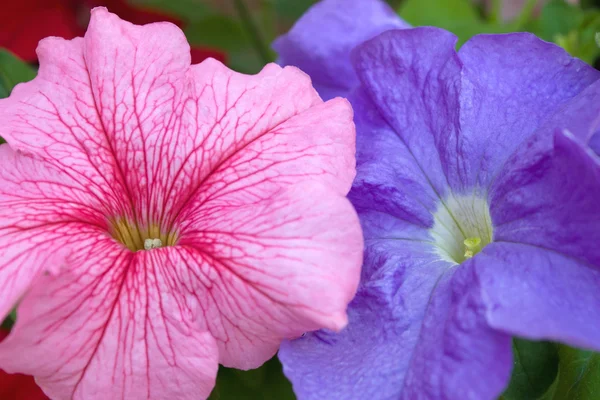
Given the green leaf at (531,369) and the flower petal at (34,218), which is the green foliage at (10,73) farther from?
the green leaf at (531,369)

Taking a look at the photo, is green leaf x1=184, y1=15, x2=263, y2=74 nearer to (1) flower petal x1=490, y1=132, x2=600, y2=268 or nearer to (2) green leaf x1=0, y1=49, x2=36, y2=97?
(2) green leaf x1=0, y1=49, x2=36, y2=97

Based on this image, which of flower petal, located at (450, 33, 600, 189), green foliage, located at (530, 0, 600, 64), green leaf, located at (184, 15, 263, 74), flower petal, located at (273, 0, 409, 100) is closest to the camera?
flower petal, located at (450, 33, 600, 189)

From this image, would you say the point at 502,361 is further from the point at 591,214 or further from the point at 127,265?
the point at 127,265

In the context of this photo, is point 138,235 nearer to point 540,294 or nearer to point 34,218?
point 34,218

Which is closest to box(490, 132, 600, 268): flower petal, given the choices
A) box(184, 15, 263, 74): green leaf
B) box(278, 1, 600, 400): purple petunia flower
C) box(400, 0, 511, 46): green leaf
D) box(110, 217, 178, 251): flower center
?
box(278, 1, 600, 400): purple petunia flower

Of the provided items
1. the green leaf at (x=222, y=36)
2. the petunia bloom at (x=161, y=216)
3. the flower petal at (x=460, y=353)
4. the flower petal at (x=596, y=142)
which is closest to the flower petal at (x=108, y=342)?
the petunia bloom at (x=161, y=216)

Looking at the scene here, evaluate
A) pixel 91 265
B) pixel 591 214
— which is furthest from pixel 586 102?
pixel 91 265
